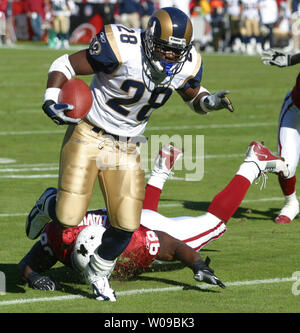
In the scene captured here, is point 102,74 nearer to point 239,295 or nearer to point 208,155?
point 239,295

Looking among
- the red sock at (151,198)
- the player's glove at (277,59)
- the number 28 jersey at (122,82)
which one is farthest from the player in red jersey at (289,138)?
the number 28 jersey at (122,82)

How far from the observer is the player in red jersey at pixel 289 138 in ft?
25.6

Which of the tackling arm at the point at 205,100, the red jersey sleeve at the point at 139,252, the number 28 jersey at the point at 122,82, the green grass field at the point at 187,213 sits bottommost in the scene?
the green grass field at the point at 187,213

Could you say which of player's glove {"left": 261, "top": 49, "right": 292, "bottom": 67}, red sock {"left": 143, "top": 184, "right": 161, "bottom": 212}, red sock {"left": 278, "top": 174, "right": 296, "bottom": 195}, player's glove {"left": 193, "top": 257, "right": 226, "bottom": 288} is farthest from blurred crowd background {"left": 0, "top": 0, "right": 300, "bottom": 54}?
player's glove {"left": 193, "top": 257, "right": 226, "bottom": 288}

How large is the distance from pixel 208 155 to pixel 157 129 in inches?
77.2

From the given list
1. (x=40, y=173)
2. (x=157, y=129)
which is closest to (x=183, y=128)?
(x=157, y=129)

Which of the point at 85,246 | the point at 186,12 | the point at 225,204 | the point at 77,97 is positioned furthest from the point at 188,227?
the point at 186,12

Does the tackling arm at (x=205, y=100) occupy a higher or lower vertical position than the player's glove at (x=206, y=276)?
higher

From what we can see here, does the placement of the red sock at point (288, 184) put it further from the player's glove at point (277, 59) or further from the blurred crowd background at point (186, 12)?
the blurred crowd background at point (186, 12)

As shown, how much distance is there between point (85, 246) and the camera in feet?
18.0

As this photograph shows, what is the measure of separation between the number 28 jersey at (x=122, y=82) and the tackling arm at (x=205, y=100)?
0.47ft

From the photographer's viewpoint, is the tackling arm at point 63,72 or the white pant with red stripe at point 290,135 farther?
the white pant with red stripe at point 290,135

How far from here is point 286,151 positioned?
779 centimetres

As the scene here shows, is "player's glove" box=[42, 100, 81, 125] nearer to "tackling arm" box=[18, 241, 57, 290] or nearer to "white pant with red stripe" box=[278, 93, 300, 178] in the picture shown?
"tackling arm" box=[18, 241, 57, 290]
